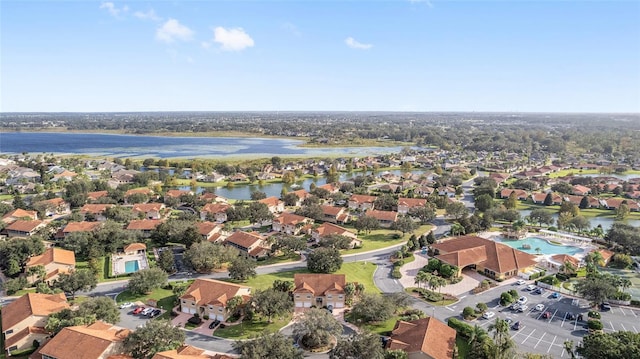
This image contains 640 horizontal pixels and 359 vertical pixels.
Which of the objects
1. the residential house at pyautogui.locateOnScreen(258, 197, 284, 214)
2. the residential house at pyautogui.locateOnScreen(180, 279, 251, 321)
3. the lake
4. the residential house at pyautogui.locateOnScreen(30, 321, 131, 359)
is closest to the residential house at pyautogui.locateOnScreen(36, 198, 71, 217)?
the residential house at pyautogui.locateOnScreen(258, 197, 284, 214)

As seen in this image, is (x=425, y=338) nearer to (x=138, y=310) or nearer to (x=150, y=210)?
(x=138, y=310)

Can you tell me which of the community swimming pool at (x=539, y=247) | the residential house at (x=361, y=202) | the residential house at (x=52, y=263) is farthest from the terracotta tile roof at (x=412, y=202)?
the residential house at (x=52, y=263)

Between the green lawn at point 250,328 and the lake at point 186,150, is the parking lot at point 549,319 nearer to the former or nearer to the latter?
the green lawn at point 250,328

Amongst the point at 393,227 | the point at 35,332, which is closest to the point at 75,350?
the point at 35,332

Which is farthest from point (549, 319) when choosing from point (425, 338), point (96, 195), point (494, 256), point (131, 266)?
point (96, 195)

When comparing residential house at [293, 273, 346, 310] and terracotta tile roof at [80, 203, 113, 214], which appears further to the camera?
terracotta tile roof at [80, 203, 113, 214]

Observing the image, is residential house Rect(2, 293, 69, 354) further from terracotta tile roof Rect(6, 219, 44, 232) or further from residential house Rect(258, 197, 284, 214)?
residential house Rect(258, 197, 284, 214)

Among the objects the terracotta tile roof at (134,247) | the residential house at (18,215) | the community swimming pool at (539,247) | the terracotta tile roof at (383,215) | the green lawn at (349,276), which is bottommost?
the community swimming pool at (539,247)
